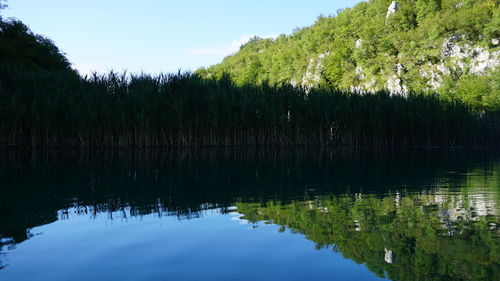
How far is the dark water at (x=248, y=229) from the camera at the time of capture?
261 cm

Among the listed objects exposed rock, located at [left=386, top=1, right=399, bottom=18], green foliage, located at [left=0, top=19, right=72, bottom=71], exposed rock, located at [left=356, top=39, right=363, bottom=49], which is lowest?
green foliage, located at [left=0, top=19, right=72, bottom=71]

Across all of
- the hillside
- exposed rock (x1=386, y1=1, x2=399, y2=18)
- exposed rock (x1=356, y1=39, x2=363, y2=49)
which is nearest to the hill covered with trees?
the hillside

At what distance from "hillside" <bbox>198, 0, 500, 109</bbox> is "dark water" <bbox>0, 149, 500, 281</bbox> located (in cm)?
2785

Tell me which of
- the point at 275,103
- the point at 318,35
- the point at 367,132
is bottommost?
the point at 367,132

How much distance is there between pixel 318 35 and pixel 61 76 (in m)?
66.0

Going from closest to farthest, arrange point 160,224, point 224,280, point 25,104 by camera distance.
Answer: point 224,280, point 160,224, point 25,104

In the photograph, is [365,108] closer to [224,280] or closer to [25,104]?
[25,104]

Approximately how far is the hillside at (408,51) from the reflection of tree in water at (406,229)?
1121 inches

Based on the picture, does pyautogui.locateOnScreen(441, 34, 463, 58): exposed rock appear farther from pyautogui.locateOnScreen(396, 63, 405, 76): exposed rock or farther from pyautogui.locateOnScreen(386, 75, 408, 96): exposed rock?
pyautogui.locateOnScreen(386, 75, 408, 96): exposed rock

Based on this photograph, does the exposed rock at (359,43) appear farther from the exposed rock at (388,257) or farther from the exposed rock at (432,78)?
the exposed rock at (388,257)

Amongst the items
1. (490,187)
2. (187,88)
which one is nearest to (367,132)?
(187,88)

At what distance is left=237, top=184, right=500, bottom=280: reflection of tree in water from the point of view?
2.66m

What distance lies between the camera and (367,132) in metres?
18.3

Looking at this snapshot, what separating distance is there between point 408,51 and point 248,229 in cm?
5255
